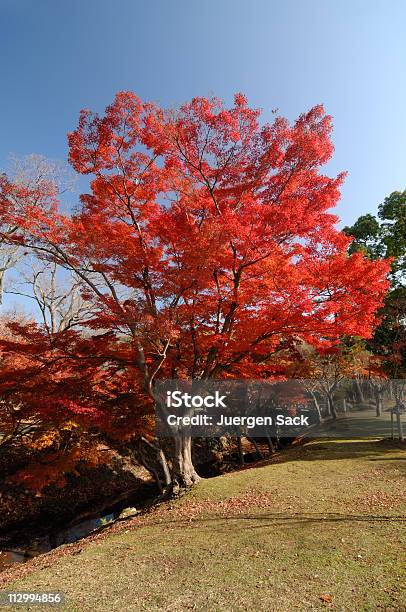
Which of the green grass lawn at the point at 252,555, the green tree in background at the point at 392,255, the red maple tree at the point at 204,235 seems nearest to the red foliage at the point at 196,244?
the red maple tree at the point at 204,235

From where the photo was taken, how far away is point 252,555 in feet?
18.4

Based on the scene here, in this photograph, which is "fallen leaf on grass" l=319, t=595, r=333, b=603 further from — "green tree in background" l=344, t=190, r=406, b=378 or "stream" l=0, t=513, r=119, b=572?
"green tree in background" l=344, t=190, r=406, b=378

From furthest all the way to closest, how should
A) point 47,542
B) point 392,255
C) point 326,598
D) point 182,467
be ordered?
point 392,255, point 47,542, point 182,467, point 326,598

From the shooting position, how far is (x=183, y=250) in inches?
365

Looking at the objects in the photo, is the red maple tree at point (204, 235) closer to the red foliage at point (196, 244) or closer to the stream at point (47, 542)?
the red foliage at point (196, 244)

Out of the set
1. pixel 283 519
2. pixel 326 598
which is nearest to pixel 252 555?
pixel 326 598

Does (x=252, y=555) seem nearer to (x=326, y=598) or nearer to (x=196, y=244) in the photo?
(x=326, y=598)

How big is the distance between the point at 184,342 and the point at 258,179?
5.49m

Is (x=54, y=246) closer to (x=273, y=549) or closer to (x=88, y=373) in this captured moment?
(x=88, y=373)

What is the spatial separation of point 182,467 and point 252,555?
498 centimetres

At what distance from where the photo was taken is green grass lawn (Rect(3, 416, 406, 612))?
4488 millimetres

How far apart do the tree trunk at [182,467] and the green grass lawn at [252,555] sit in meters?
0.54

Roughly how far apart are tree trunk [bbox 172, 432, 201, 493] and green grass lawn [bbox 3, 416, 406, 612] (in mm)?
543

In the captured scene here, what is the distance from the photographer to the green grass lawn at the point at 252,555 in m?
4.49
